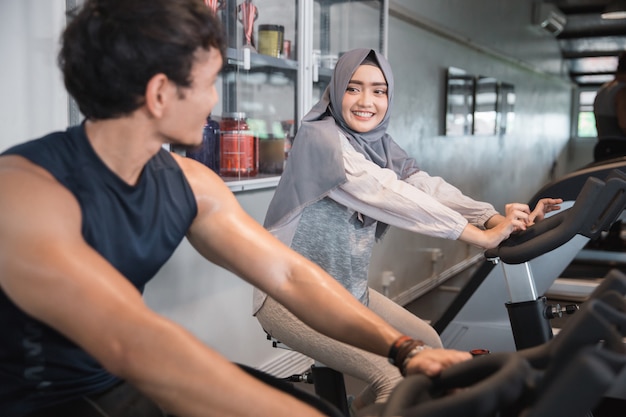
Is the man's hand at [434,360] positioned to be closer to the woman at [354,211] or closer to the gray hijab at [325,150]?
the woman at [354,211]

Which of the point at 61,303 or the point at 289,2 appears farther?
the point at 289,2

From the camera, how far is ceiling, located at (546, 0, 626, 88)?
8797 millimetres

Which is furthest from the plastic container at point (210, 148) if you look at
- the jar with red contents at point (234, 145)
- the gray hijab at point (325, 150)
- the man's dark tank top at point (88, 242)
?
the man's dark tank top at point (88, 242)

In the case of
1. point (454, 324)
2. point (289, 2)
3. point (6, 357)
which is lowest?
point (454, 324)

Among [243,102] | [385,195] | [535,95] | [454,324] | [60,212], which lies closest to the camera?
[60,212]

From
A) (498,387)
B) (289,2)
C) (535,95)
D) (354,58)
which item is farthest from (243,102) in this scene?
(535,95)

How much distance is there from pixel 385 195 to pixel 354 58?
46 centimetres

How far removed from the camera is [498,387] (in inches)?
32.0

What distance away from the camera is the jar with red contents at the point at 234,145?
2.60 metres

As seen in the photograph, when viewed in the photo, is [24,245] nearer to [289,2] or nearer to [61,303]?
[61,303]

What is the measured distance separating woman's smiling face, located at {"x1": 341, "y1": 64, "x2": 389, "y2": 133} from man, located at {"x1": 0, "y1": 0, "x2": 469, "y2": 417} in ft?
2.36

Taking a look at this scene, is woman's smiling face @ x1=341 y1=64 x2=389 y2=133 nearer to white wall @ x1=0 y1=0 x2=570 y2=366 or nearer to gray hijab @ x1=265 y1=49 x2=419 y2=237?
gray hijab @ x1=265 y1=49 x2=419 y2=237

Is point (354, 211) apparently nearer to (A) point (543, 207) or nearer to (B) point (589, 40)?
(A) point (543, 207)

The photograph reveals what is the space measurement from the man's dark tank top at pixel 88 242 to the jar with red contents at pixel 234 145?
4.64ft
